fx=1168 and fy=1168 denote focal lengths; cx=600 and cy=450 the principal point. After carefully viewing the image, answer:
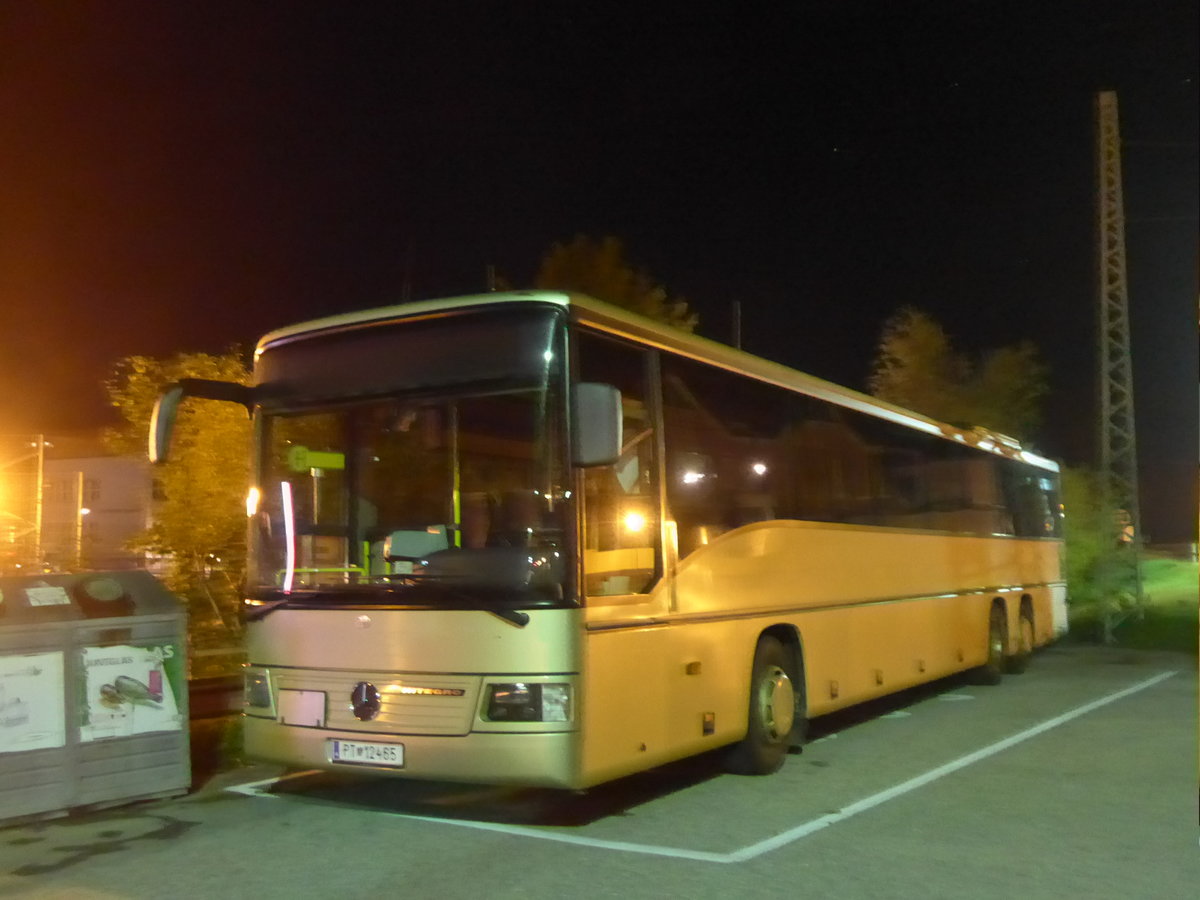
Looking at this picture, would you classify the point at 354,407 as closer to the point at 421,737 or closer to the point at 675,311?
the point at 421,737

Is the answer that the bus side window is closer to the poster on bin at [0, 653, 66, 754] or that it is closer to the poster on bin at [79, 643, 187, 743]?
the poster on bin at [79, 643, 187, 743]

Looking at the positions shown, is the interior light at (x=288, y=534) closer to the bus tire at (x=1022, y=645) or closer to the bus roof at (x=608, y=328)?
the bus roof at (x=608, y=328)

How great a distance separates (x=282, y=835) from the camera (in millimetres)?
7211

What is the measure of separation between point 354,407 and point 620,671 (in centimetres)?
246

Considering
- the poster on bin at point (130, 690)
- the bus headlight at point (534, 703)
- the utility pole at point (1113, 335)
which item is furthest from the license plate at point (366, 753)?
the utility pole at point (1113, 335)

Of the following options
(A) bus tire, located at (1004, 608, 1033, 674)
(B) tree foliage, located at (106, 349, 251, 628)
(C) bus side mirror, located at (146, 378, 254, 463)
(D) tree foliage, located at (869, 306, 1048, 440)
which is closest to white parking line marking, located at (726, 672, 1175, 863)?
(A) bus tire, located at (1004, 608, 1033, 674)

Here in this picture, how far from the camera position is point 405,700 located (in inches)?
280

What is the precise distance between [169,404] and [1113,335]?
20.3m

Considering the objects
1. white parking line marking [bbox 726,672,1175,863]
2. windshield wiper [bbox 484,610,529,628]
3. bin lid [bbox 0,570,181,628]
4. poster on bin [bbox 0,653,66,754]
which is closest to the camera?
windshield wiper [bbox 484,610,529,628]

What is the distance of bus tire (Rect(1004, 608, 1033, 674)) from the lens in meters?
16.9

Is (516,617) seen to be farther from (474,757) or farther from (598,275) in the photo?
(598,275)

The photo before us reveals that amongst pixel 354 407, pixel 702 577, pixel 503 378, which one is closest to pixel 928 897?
pixel 702 577

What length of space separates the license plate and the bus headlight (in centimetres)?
72

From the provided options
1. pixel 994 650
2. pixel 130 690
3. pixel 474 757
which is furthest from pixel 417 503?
pixel 994 650
